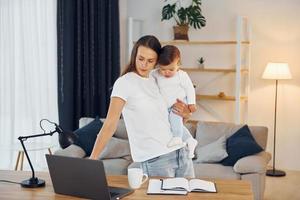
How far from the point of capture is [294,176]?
5.49m

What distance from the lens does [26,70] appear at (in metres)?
4.95

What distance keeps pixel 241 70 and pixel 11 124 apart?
2.78m

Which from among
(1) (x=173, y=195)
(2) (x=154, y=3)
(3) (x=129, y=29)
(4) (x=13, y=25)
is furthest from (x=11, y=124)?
(1) (x=173, y=195)

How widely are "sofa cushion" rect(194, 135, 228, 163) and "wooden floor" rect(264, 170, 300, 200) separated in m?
0.70

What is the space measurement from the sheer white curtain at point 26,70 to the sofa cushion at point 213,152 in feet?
Result: 5.38

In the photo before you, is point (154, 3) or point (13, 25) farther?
point (154, 3)

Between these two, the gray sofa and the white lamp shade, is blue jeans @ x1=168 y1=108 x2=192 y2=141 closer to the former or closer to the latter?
the gray sofa

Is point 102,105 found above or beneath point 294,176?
above

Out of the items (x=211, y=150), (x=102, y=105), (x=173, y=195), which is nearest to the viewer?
(x=173, y=195)

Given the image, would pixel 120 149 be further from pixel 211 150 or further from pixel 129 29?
pixel 129 29

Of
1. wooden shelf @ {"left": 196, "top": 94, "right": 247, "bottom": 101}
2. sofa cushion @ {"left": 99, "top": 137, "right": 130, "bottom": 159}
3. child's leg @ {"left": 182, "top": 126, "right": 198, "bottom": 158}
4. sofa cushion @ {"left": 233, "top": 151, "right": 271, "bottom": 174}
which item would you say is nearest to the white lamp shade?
wooden shelf @ {"left": 196, "top": 94, "right": 247, "bottom": 101}

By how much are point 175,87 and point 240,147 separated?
196cm

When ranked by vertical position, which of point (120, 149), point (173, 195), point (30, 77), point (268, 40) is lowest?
point (120, 149)

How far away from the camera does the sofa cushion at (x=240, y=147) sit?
14.1ft
